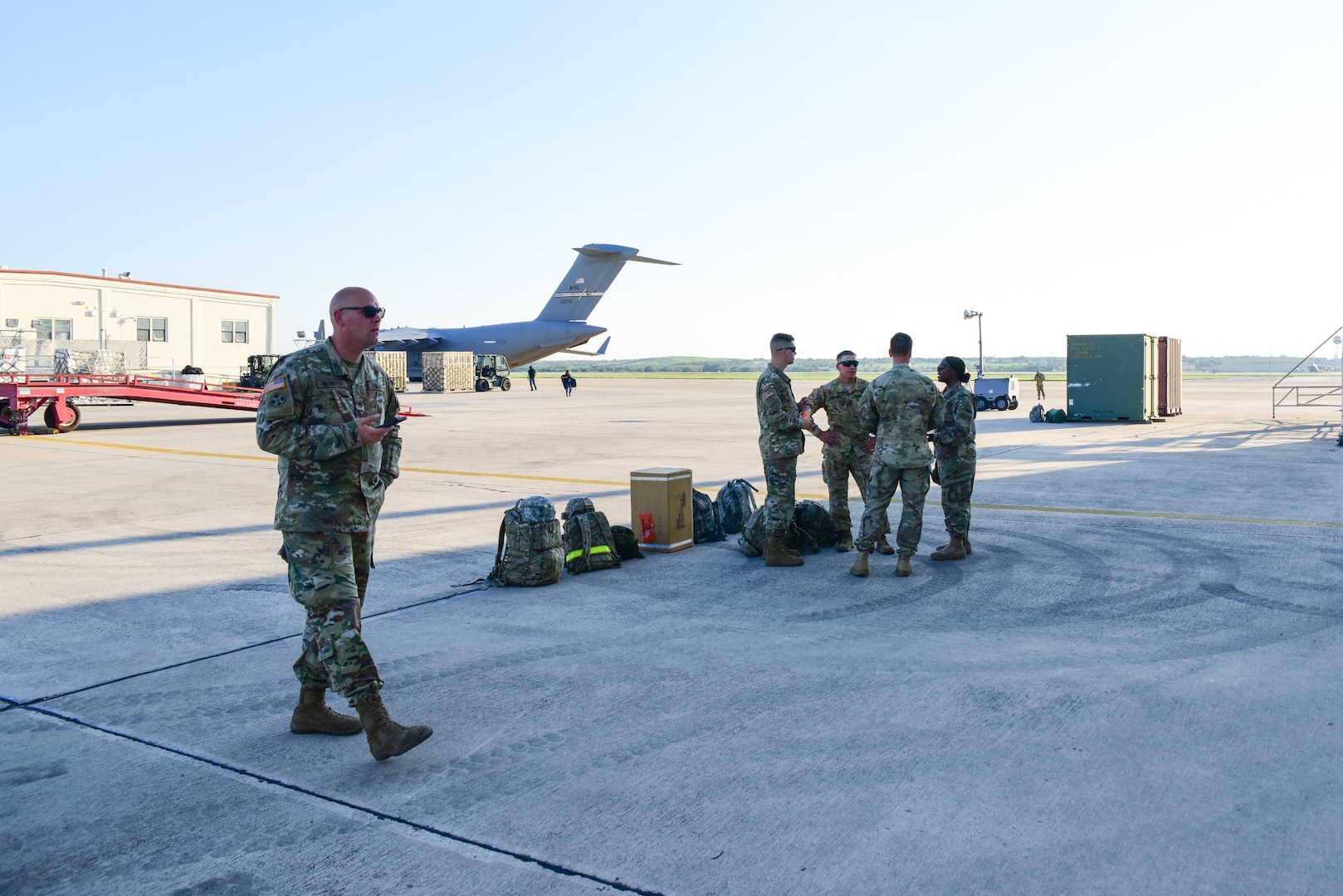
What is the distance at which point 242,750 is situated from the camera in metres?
4.40

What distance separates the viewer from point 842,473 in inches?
358

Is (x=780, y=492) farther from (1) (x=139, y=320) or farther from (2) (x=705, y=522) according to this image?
(1) (x=139, y=320)

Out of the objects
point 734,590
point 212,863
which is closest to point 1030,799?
point 212,863

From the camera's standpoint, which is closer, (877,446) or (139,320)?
(877,446)

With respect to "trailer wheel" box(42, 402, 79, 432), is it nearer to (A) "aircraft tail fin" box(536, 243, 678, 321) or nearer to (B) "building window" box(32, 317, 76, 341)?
(B) "building window" box(32, 317, 76, 341)

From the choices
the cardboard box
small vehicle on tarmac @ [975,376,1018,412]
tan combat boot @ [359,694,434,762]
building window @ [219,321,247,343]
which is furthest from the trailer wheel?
building window @ [219,321,247,343]

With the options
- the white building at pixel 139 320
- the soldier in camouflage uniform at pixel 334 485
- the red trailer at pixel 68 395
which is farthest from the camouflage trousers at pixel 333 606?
the white building at pixel 139 320

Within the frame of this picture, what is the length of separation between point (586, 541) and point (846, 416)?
2651 millimetres

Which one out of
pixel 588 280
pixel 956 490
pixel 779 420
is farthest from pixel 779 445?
pixel 588 280

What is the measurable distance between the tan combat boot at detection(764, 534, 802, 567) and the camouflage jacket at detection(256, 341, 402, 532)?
14.6ft

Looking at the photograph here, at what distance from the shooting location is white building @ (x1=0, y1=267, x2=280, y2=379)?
46.0 metres

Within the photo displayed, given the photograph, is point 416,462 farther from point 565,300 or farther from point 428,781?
point 565,300

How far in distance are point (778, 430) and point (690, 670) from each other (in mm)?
3160

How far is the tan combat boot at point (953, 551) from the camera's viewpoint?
335 inches
